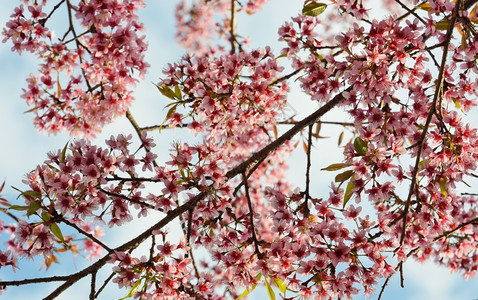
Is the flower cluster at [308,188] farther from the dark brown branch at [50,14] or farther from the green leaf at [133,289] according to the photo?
the dark brown branch at [50,14]

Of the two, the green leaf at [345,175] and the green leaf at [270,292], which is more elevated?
the green leaf at [345,175]

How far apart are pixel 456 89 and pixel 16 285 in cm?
310

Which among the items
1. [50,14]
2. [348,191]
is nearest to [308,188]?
[348,191]

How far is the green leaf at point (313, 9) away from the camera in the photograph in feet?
11.1

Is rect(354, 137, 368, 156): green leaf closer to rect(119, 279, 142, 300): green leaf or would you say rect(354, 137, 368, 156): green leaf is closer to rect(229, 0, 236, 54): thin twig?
rect(119, 279, 142, 300): green leaf

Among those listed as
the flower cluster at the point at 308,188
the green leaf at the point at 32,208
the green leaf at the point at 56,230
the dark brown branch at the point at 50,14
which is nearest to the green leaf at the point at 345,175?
the flower cluster at the point at 308,188

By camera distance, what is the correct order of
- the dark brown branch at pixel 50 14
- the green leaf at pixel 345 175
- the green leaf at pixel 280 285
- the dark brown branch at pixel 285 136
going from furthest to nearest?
1. the dark brown branch at pixel 50 14
2. the dark brown branch at pixel 285 136
3. the green leaf at pixel 280 285
4. the green leaf at pixel 345 175

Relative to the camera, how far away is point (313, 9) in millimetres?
3396

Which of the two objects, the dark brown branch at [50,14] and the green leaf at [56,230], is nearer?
the green leaf at [56,230]

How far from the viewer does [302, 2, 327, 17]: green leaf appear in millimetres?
3392

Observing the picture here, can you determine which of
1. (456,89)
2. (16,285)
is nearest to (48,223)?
(16,285)

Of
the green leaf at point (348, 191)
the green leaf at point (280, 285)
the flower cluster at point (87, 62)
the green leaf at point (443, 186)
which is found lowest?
the green leaf at point (280, 285)

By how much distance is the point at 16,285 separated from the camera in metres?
2.54

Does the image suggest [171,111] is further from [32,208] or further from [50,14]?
[50,14]
